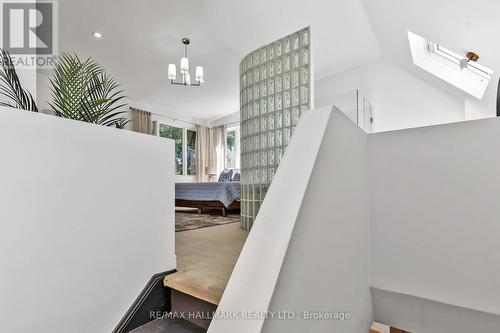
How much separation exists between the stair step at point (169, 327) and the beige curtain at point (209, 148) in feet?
19.9

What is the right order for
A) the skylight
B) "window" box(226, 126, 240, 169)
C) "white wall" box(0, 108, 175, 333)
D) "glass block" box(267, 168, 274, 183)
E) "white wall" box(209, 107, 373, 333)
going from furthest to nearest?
"window" box(226, 126, 240, 169), the skylight, "glass block" box(267, 168, 274, 183), "white wall" box(0, 108, 175, 333), "white wall" box(209, 107, 373, 333)

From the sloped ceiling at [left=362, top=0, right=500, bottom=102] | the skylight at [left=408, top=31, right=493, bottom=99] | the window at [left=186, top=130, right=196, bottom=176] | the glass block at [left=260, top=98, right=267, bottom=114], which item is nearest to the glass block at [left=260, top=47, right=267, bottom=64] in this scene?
the glass block at [left=260, top=98, right=267, bottom=114]

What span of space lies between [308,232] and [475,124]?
108 cm

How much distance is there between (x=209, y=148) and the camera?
7520 millimetres

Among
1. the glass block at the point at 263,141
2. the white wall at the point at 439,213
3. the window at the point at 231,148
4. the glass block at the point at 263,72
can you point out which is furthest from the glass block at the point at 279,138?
the window at the point at 231,148

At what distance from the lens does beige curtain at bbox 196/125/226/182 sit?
7.28 m

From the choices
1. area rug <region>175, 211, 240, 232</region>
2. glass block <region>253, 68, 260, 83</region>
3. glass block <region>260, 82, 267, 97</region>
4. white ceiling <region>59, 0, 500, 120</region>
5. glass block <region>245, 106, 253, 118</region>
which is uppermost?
white ceiling <region>59, 0, 500, 120</region>

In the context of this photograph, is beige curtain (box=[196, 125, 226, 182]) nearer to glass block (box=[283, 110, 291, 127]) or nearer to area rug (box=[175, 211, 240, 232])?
area rug (box=[175, 211, 240, 232])

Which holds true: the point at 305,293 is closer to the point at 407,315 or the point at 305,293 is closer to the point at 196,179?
the point at 407,315

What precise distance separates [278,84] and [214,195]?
224 cm

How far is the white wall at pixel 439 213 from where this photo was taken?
1.20 metres

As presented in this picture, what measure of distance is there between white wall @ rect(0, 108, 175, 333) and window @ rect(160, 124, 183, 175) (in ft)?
18.2

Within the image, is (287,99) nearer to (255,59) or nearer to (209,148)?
(255,59)

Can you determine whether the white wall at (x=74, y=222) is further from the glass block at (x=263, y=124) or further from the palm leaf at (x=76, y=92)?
the glass block at (x=263, y=124)
